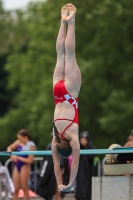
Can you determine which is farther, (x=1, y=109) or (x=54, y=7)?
(x=1, y=109)

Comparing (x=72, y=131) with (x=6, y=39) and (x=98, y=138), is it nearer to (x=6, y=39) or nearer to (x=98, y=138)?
(x=98, y=138)

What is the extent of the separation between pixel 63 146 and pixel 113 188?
7.58ft

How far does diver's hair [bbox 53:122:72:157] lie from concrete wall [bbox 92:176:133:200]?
2.10 m

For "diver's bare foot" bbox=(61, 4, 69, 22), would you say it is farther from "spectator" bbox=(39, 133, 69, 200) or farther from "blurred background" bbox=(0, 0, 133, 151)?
"blurred background" bbox=(0, 0, 133, 151)

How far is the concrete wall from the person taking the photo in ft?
52.6

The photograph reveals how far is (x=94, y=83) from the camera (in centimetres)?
3891

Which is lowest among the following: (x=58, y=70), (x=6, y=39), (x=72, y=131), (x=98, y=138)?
(x=72, y=131)

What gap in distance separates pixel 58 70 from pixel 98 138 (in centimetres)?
2609

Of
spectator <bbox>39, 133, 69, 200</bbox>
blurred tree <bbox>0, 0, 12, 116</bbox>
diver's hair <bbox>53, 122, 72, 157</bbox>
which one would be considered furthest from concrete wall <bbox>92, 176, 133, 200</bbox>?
blurred tree <bbox>0, 0, 12, 116</bbox>

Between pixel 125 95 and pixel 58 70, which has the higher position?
pixel 125 95

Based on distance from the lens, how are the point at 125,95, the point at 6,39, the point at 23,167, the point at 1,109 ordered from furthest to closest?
the point at 6,39 → the point at 1,109 → the point at 125,95 → the point at 23,167

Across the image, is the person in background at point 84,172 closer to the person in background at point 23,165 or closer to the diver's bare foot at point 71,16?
the person in background at point 23,165

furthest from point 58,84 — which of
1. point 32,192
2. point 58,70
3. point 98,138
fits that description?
point 98,138

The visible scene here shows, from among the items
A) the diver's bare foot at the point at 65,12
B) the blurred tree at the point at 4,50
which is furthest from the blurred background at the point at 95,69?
the diver's bare foot at the point at 65,12
